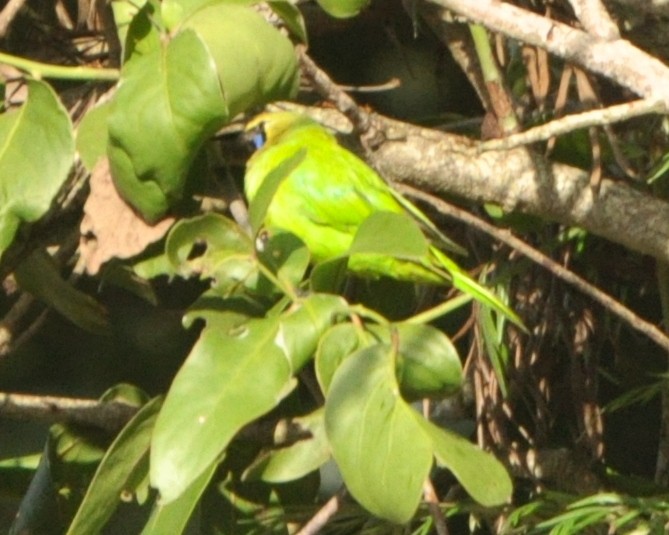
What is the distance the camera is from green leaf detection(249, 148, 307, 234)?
0.91 metres

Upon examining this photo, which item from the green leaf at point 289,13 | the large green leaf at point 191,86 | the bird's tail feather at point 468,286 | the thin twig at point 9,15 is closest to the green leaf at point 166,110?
the large green leaf at point 191,86

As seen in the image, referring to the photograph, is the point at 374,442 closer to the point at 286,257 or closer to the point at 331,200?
the point at 286,257

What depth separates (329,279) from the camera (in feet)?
3.35

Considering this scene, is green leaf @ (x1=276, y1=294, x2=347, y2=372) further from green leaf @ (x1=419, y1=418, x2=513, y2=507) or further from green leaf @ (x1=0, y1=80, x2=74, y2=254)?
green leaf @ (x1=0, y1=80, x2=74, y2=254)

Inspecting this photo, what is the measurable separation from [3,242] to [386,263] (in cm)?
41

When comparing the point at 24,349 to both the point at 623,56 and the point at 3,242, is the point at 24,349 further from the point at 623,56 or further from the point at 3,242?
the point at 623,56

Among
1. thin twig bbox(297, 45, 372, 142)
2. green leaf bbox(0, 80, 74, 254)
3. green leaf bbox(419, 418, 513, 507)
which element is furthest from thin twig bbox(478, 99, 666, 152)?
green leaf bbox(0, 80, 74, 254)

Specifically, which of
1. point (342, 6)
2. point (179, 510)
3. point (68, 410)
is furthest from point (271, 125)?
point (179, 510)

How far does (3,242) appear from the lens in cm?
97

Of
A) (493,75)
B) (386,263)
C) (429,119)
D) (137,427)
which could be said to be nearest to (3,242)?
(137,427)

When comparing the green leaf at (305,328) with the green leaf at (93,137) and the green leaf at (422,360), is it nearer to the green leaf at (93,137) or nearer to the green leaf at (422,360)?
the green leaf at (422,360)

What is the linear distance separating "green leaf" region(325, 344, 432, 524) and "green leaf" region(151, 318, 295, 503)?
0.17ft

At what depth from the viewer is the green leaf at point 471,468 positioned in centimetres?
91

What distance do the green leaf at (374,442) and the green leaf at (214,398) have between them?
51 millimetres
